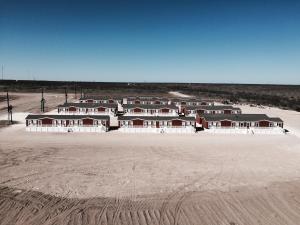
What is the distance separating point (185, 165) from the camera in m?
33.3

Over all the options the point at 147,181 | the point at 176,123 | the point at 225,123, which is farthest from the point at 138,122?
the point at 147,181

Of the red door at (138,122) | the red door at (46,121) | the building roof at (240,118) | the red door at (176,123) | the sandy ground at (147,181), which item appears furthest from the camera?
the building roof at (240,118)

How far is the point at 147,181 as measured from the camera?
28.2m

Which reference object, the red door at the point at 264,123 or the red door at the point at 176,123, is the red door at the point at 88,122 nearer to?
the red door at the point at 176,123

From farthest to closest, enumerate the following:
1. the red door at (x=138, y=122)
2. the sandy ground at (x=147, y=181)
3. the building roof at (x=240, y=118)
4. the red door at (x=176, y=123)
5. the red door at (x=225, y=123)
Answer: the building roof at (x=240, y=118) < the red door at (x=138, y=122) < the red door at (x=225, y=123) < the red door at (x=176, y=123) < the sandy ground at (x=147, y=181)

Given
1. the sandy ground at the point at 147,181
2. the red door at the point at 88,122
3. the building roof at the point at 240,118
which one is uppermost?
the building roof at the point at 240,118

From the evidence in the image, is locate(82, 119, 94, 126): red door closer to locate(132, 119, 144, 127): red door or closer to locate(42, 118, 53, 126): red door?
locate(42, 118, 53, 126): red door

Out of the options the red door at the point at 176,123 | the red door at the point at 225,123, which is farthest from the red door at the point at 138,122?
the red door at the point at 225,123

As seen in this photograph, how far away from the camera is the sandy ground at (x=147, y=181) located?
2175cm

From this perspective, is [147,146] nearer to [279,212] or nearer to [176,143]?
[176,143]

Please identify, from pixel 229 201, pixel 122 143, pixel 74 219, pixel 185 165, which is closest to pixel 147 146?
pixel 122 143

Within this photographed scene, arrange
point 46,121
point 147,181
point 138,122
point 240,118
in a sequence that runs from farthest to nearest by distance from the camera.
Answer: 1. point 240,118
2. point 138,122
3. point 46,121
4. point 147,181

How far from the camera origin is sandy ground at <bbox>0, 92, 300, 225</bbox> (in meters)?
21.8

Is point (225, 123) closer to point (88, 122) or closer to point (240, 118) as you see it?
point (240, 118)
